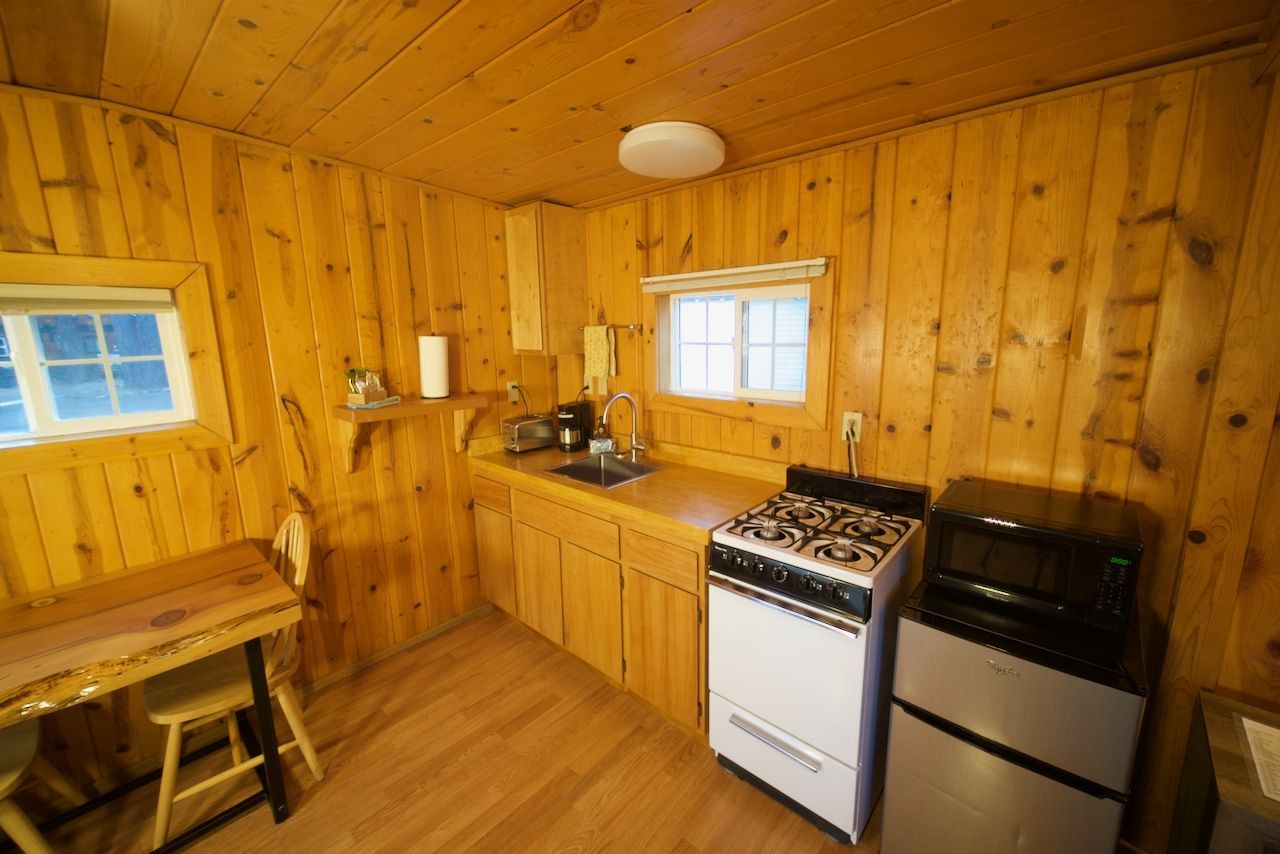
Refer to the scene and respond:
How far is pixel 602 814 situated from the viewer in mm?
1704

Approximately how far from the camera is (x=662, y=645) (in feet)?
6.46

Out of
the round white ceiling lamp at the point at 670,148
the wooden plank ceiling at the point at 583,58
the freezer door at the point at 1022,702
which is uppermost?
the wooden plank ceiling at the point at 583,58

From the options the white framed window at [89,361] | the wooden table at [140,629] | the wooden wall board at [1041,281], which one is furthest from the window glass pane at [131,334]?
the wooden wall board at [1041,281]

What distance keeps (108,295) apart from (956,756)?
2933mm

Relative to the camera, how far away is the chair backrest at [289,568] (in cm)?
174

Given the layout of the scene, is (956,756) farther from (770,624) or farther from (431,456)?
(431,456)

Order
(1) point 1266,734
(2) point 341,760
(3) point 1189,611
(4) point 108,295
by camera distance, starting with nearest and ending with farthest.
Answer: (1) point 1266,734 → (3) point 1189,611 → (4) point 108,295 → (2) point 341,760

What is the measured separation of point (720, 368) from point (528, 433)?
3.57 feet

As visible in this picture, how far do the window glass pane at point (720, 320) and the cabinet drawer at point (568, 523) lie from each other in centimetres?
106

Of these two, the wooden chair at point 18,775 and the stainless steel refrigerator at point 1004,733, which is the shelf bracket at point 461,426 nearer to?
the wooden chair at point 18,775

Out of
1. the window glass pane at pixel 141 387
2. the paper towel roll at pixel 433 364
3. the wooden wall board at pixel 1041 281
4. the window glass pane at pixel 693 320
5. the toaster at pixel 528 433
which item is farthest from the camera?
the toaster at pixel 528 433

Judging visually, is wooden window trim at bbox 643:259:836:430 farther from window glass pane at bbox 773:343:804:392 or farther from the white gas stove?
the white gas stove

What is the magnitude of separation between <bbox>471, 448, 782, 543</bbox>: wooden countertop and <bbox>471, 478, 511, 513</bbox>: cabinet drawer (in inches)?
1.5

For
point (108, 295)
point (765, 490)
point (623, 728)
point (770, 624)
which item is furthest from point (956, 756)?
point (108, 295)
